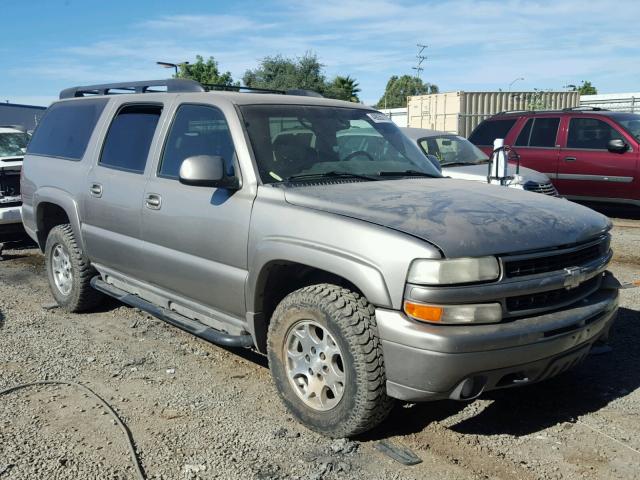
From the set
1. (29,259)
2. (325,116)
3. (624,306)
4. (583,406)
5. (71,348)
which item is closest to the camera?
(583,406)

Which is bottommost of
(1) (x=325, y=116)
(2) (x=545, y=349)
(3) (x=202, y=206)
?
(2) (x=545, y=349)

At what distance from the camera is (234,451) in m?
3.42

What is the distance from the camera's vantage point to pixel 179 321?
175 inches

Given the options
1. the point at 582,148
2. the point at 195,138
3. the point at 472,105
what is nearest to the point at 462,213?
the point at 195,138

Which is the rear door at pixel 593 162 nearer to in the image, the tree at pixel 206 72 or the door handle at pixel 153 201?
the door handle at pixel 153 201

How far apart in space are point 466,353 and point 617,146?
9.02 metres

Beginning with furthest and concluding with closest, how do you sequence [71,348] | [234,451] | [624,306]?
[624,306]
[71,348]
[234,451]

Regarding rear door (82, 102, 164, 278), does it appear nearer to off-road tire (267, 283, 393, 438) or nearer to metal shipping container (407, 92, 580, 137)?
off-road tire (267, 283, 393, 438)

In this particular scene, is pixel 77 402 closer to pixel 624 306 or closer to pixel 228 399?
pixel 228 399

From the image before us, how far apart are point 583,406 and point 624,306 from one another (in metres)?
2.27

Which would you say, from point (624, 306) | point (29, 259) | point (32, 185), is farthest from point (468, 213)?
point (29, 259)

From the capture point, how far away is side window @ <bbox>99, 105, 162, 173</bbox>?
4852mm

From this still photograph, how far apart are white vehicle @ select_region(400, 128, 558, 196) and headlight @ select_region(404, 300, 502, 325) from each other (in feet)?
21.4

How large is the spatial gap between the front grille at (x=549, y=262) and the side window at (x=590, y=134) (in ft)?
27.2
